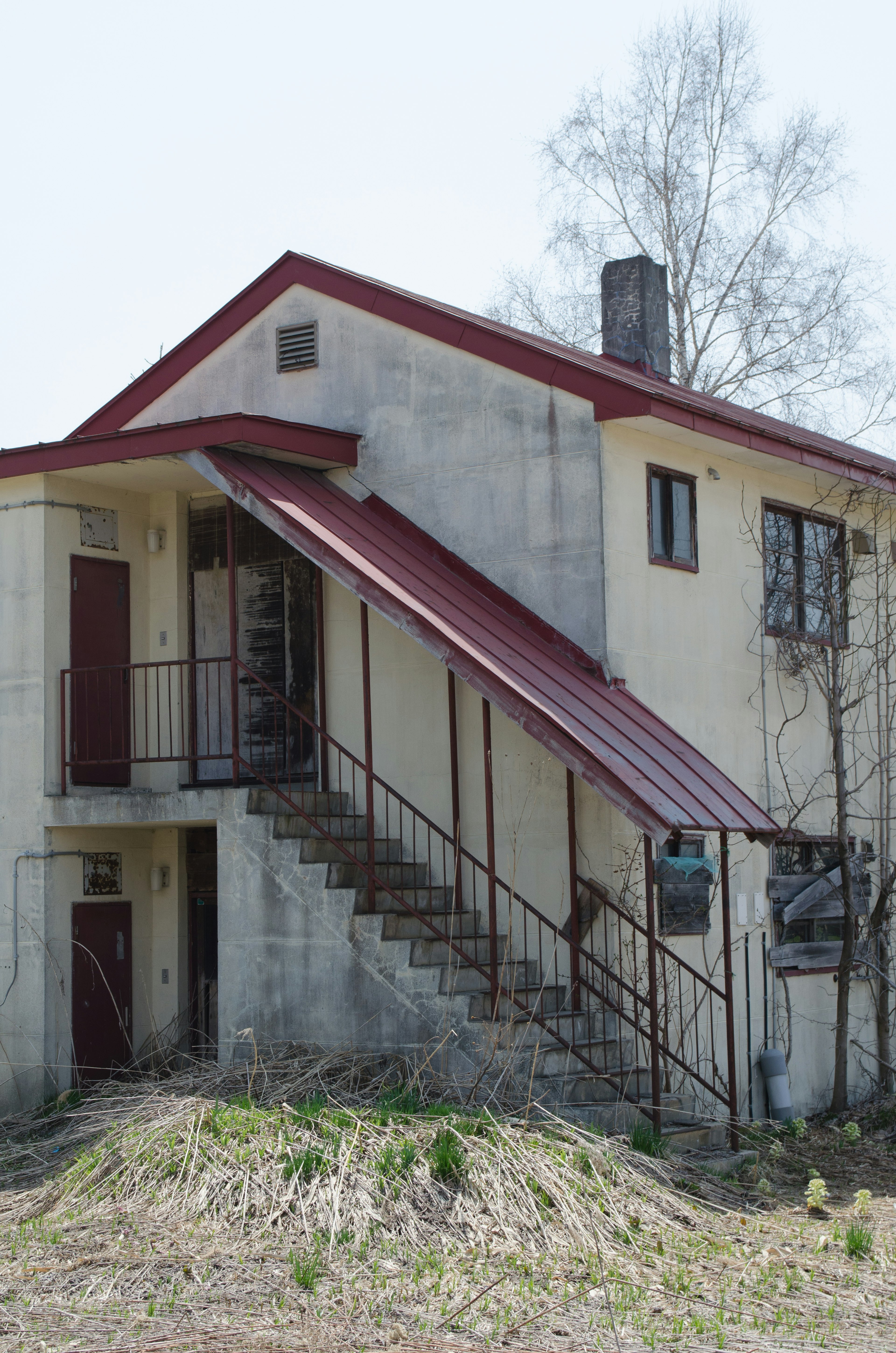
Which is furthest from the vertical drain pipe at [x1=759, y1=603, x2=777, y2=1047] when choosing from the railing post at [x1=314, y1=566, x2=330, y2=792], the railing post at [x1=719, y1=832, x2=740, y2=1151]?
the railing post at [x1=314, y1=566, x2=330, y2=792]

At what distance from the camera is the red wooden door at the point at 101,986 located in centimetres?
1238

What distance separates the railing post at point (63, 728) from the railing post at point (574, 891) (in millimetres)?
4184

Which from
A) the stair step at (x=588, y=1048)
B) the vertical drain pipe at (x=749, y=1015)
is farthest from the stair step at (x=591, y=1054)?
the vertical drain pipe at (x=749, y=1015)

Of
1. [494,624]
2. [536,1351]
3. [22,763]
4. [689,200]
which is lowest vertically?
[536,1351]

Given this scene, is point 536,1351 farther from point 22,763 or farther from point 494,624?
point 22,763

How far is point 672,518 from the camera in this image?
1207 cm

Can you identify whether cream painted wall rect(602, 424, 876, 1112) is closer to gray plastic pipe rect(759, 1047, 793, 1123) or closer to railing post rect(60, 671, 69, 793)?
gray plastic pipe rect(759, 1047, 793, 1123)

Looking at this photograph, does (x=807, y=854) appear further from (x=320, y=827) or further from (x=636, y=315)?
(x=636, y=315)

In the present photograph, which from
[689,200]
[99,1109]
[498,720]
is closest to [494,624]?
[498,720]

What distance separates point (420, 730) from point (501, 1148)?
454 centimetres

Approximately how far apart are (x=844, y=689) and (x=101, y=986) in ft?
23.6

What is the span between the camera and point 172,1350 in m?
6.02

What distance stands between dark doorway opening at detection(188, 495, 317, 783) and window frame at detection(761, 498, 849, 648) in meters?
3.99

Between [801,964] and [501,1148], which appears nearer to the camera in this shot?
[501,1148]
